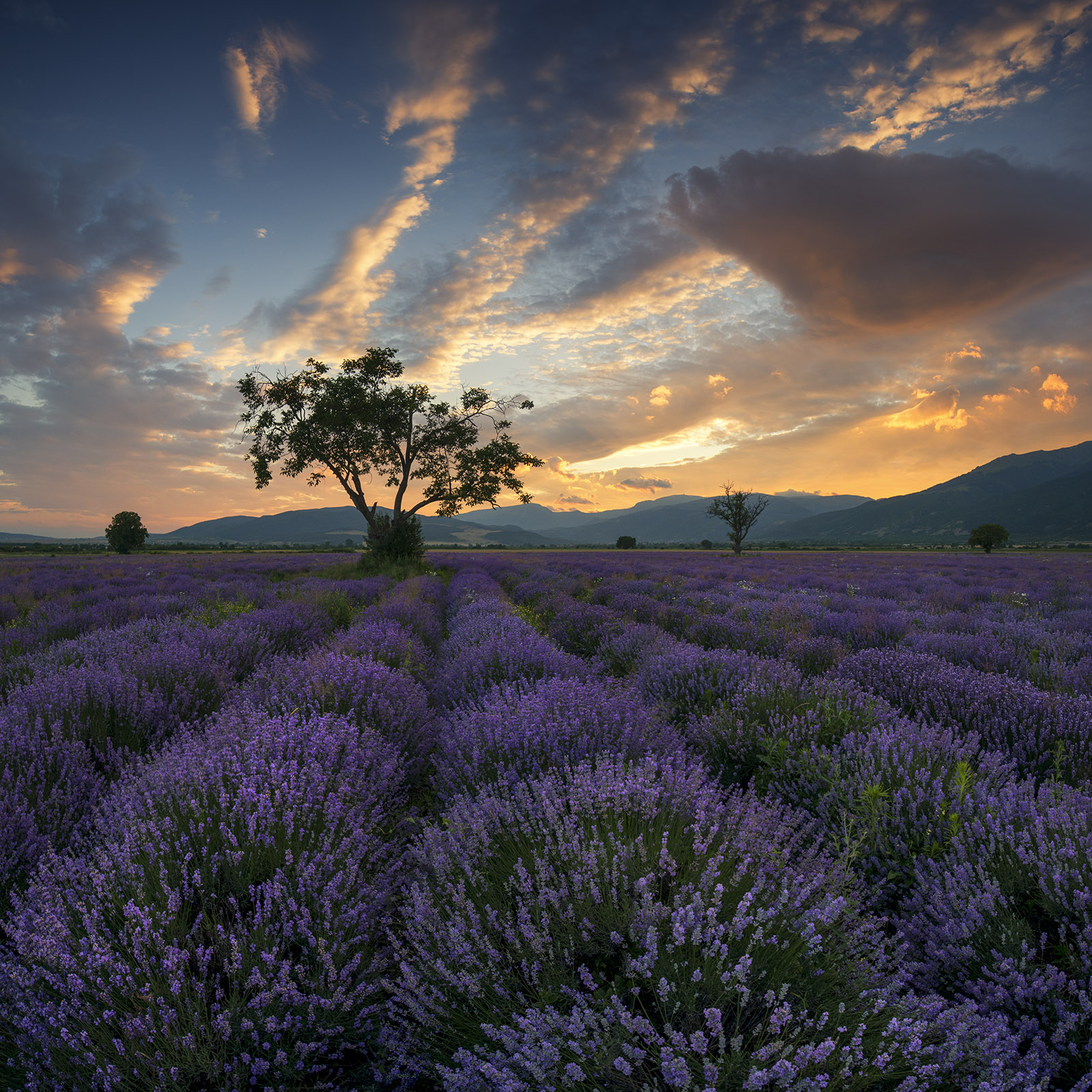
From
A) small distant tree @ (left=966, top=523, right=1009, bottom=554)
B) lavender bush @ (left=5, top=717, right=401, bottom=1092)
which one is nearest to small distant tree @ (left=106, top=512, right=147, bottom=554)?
lavender bush @ (left=5, top=717, right=401, bottom=1092)

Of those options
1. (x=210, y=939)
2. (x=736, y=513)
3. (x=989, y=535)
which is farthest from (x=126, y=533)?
(x=989, y=535)

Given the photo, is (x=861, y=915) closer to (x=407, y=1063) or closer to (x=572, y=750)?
(x=572, y=750)

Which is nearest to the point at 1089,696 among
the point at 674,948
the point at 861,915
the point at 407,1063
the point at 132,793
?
the point at 861,915

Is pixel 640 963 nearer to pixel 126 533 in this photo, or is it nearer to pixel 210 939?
pixel 210 939

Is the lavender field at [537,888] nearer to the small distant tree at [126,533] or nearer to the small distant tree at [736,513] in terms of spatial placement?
the small distant tree at [736,513]

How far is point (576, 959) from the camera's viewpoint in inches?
58.0

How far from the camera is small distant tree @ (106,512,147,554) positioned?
5000 cm

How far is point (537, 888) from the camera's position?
5.50ft

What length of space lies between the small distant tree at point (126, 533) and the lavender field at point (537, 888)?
Answer: 195 ft

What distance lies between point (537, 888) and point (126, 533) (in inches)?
2456

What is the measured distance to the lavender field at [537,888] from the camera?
1241 mm

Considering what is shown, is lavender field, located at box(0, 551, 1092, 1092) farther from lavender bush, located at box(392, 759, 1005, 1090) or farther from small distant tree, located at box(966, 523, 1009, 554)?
small distant tree, located at box(966, 523, 1009, 554)

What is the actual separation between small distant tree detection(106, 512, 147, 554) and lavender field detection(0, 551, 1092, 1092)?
Result: 195ft

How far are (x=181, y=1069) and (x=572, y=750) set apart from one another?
5.65 ft
